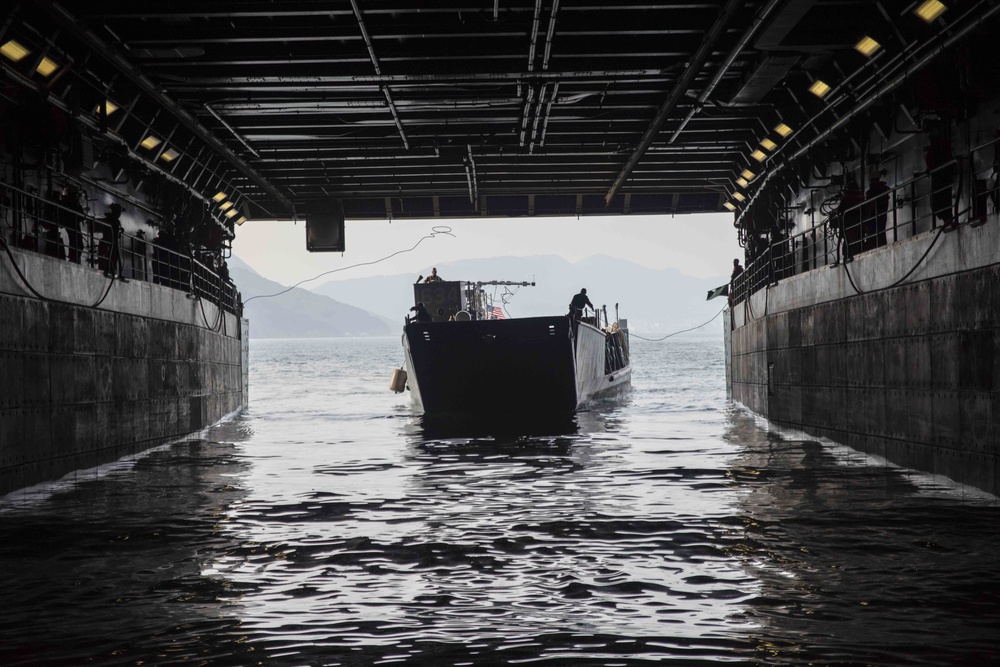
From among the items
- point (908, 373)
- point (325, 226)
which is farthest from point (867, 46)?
point (325, 226)

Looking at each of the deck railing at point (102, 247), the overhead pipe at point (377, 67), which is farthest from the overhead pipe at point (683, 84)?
the deck railing at point (102, 247)

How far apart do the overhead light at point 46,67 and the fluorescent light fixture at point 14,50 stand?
558 millimetres

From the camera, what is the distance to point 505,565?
8438 mm

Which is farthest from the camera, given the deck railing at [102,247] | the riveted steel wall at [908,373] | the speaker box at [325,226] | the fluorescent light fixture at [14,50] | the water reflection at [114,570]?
the speaker box at [325,226]

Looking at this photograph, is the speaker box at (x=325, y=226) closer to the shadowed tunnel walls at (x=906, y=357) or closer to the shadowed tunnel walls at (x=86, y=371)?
the shadowed tunnel walls at (x=86, y=371)

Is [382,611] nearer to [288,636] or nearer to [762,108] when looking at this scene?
[288,636]

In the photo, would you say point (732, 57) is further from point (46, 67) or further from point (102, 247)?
point (102, 247)

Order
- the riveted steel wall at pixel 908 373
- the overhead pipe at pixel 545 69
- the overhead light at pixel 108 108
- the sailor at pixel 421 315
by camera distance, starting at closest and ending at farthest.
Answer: the riveted steel wall at pixel 908 373 → the overhead pipe at pixel 545 69 → the overhead light at pixel 108 108 → the sailor at pixel 421 315

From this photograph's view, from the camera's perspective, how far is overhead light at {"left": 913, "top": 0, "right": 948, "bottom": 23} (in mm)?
16000

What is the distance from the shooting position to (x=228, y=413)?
31656 mm

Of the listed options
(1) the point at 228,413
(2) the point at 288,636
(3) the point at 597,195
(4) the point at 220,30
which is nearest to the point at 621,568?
(2) the point at 288,636

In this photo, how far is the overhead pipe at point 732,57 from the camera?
634 inches

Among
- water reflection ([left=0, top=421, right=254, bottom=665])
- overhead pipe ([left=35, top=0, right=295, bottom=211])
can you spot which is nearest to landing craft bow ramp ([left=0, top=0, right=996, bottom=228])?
overhead pipe ([left=35, top=0, right=295, bottom=211])

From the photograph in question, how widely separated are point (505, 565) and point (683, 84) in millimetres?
13815
